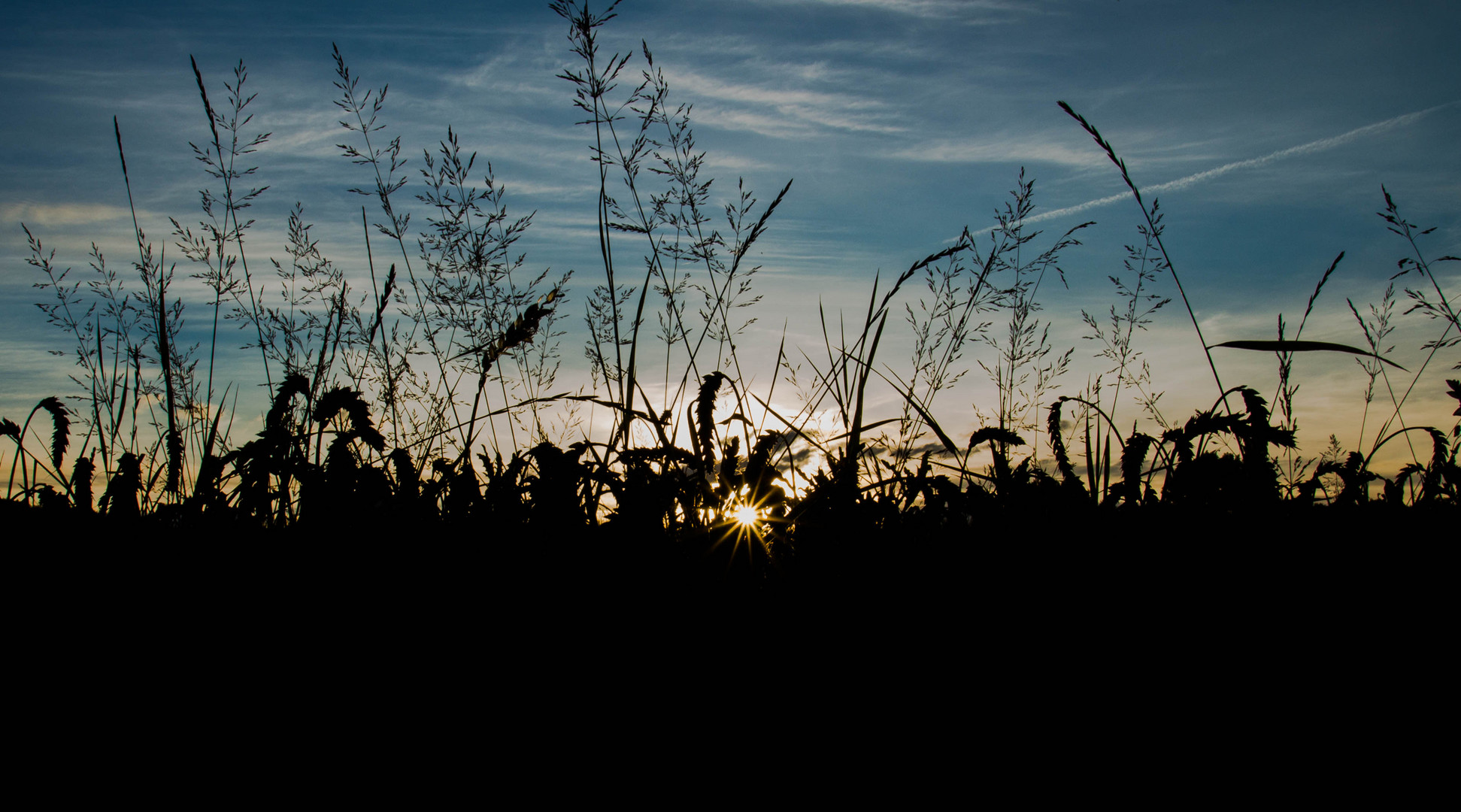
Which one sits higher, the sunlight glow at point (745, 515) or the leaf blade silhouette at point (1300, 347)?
the leaf blade silhouette at point (1300, 347)

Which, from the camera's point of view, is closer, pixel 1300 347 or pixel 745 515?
pixel 745 515

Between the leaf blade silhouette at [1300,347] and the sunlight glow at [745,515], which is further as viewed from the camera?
the leaf blade silhouette at [1300,347]

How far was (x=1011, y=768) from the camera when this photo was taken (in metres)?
1.00

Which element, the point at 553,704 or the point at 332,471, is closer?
the point at 553,704

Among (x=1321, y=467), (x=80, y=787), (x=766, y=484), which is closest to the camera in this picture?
(x=80, y=787)

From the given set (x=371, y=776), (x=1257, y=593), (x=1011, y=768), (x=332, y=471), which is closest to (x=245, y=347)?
(x=332, y=471)

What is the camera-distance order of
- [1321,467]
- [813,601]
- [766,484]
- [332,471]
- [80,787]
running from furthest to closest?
[1321,467], [766,484], [332,471], [813,601], [80,787]

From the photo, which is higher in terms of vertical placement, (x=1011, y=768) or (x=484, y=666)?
(x=484, y=666)

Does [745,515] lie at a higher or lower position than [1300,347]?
lower

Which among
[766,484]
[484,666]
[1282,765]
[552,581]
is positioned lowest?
[1282,765]

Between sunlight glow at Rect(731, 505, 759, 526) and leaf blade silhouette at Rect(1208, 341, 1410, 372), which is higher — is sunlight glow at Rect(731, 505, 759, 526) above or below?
below

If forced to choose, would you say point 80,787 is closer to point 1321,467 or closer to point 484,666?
point 484,666

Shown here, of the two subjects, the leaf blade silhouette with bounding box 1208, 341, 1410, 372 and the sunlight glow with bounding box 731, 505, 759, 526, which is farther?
the leaf blade silhouette with bounding box 1208, 341, 1410, 372

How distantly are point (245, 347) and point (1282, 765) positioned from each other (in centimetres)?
341
